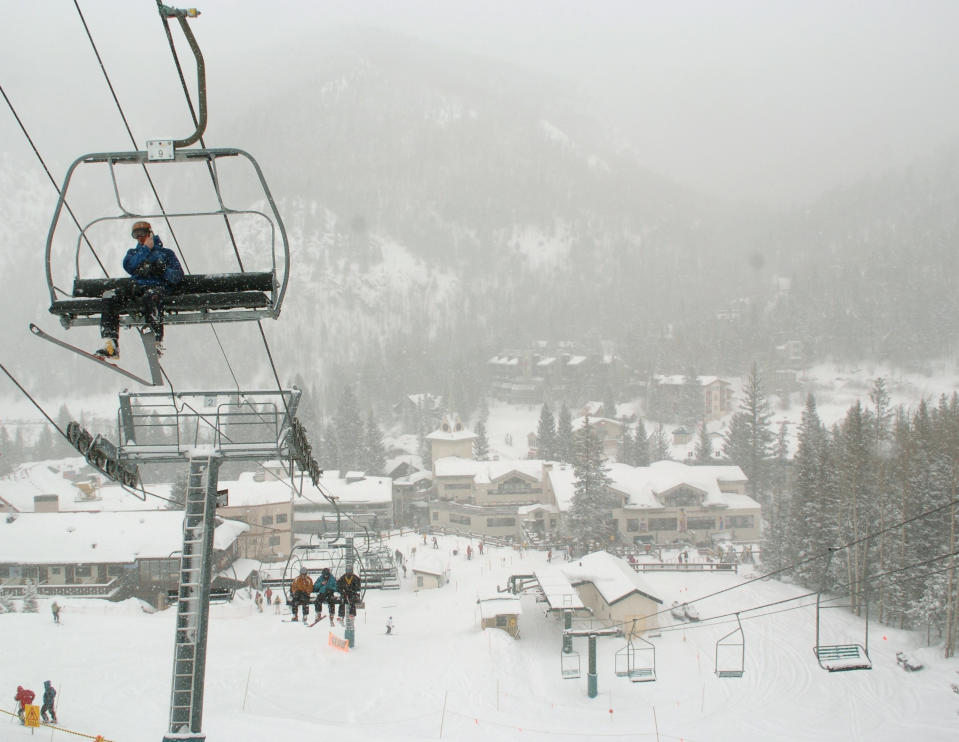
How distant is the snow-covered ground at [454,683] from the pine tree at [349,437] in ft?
119

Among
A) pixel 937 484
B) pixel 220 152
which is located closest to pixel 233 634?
pixel 220 152

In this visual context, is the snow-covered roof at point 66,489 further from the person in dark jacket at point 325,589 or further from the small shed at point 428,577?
the person in dark jacket at point 325,589

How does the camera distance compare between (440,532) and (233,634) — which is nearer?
(233,634)

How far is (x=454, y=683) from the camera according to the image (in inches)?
855

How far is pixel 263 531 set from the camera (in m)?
41.6

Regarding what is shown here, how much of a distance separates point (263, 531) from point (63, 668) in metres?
21.7

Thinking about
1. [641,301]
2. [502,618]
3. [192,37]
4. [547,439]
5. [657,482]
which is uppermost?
[641,301]

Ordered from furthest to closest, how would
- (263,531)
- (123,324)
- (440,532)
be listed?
(440,532) < (263,531) < (123,324)

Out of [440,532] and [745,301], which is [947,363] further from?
[440,532]

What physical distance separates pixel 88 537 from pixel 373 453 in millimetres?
32167

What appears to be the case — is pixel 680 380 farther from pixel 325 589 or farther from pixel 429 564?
pixel 325 589

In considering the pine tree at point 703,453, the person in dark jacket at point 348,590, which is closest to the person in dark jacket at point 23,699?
the person in dark jacket at point 348,590

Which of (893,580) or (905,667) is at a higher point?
(893,580)

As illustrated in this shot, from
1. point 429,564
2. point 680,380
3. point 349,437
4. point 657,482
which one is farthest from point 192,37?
point 680,380
